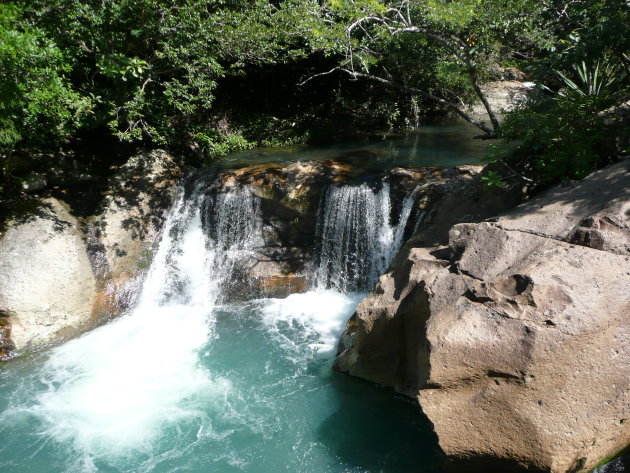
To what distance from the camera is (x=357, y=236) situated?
848 cm

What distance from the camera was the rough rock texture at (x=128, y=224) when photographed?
8312 millimetres

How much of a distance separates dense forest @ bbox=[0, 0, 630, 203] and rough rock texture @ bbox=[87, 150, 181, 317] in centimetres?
65

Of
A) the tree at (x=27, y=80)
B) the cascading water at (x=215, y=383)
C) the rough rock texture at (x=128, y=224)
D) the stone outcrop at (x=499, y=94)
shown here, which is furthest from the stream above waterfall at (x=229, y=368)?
the stone outcrop at (x=499, y=94)

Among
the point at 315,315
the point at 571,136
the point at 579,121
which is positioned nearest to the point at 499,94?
the point at 579,121

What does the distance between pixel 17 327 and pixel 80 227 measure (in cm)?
222

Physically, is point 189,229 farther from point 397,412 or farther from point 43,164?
point 397,412

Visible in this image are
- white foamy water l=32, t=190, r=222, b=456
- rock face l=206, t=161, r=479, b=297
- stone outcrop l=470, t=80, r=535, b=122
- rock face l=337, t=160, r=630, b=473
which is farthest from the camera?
stone outcrop l=470, t=80, r=535, b=122

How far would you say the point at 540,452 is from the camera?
3791 millimetres

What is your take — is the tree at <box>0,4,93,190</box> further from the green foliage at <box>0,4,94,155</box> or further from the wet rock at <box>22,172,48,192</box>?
the wet rock at <box>22,172,48,192</box>

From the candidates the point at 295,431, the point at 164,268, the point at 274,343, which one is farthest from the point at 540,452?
the point at 164,268

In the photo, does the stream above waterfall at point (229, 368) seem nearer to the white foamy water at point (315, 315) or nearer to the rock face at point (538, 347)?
the white foamy water at point (315, 315)

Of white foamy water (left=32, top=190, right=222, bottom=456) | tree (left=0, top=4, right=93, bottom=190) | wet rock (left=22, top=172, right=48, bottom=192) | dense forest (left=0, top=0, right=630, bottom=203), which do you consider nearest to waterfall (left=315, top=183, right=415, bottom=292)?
dense forest (left=0, top=0, right=630, bottom=203)

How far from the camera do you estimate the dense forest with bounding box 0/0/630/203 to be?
18.7ft

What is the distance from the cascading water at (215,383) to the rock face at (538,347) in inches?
43.6
